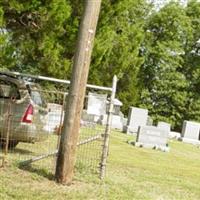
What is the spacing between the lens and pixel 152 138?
2142 cm

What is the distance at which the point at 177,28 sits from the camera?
2115 inches

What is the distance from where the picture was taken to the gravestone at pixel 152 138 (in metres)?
21.2

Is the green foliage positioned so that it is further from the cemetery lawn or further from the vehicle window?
the cemetery lawn

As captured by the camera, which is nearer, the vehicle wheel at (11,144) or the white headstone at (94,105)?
the white headstone at (94,105)

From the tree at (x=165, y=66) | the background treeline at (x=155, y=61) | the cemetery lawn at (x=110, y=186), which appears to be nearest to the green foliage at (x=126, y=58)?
the background treeline at (x=155, y=61)

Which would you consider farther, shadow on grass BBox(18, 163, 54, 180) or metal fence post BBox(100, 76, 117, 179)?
metal fence post BBox(100, 76, 117, 179)

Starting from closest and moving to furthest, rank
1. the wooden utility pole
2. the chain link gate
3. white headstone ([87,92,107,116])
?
the wooden utility pole, white headstone ([87,92,107,116]), the chain link gate

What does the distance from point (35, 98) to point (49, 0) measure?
2652 millimetres

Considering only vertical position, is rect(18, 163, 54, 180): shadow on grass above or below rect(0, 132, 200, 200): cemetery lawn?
above

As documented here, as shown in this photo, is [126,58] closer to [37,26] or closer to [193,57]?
[193,57]

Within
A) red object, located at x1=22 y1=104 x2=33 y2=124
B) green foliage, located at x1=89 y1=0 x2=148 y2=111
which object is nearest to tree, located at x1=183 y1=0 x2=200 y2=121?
green foliage, located at x1=89 y1=0 x2=148 y2=111

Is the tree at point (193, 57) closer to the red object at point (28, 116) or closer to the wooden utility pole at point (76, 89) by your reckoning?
the red object at point (28, 116)

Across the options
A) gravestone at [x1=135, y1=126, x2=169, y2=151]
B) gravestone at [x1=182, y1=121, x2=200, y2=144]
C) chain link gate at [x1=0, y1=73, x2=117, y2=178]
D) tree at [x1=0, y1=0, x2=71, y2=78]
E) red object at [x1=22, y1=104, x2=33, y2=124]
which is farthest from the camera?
gravestone at [x1=182, y1=121, x2=200, y2=144]

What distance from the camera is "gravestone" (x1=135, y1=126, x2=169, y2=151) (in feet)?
69.5
